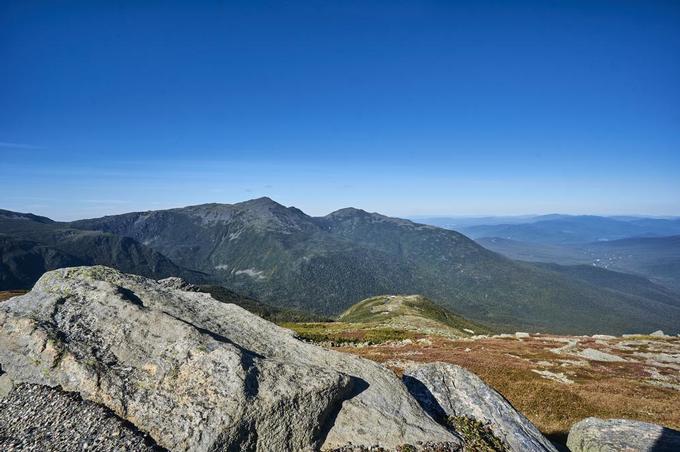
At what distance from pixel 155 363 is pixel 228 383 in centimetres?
352

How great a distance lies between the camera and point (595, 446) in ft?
61.8

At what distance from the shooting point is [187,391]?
13992 mm

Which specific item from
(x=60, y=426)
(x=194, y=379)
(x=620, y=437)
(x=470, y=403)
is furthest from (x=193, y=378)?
(x=620, y=437)

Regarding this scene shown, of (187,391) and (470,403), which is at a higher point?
(187,391)

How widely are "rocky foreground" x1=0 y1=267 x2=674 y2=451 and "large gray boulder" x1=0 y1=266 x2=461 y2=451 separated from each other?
44 millimetres

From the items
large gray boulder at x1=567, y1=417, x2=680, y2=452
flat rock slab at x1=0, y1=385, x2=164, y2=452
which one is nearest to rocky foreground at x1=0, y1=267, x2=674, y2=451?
flat rock slab at x1=0, y1=385, x2=164, y2=452

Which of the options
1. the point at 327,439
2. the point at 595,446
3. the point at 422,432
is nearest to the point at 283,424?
the point at 327,439

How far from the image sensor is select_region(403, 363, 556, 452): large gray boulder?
17.7m

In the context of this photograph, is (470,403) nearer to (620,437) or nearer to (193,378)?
(620,437)

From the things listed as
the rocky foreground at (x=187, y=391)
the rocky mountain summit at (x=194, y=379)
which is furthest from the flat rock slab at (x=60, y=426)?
the rocky mountain summit at (x=194, y=379)

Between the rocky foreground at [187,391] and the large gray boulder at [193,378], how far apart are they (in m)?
0.04

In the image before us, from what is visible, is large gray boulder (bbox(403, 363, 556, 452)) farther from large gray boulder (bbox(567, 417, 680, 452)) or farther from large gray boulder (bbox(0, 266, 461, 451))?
large gray boulder (bbox(567, 417, 680, 452))

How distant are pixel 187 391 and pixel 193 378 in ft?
1.76

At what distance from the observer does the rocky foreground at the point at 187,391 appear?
12945mm
